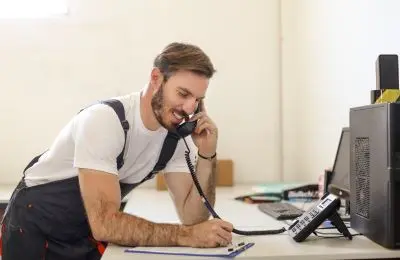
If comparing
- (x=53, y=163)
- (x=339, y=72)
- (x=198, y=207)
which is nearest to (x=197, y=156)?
(x=198, y=207)

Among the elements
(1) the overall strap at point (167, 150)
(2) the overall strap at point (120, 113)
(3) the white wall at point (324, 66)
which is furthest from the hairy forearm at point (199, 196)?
(3) the white wall at point (324, 66)

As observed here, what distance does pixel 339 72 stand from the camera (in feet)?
8.70

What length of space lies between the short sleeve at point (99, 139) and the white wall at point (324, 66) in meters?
1.16

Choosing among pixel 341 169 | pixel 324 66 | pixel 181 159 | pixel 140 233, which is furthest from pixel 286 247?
pixel 324 66

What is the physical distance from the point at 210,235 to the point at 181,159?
59 cm

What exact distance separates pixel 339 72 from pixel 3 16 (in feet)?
7.51

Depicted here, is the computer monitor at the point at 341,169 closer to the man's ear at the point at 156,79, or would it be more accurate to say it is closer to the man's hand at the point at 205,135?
the man's hand at the point at 205,135

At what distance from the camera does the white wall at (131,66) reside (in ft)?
11.1

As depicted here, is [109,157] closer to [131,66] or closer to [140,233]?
[140,233]

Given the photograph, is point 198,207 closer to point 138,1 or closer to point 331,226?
point 331,226

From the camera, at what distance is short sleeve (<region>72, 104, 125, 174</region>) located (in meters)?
1.48

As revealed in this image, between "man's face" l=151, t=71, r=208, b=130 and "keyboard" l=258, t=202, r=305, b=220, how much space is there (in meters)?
0.57

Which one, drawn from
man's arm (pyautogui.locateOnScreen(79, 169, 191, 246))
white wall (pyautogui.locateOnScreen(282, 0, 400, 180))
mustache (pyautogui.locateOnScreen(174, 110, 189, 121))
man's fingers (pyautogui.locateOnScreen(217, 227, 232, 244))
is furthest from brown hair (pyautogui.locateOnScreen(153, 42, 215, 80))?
white wall (pyautogui.locateOnScreen(282, 0, 400, 180))

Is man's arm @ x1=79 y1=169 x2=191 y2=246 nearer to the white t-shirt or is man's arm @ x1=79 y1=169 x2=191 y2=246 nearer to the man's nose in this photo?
the white t-shirt
